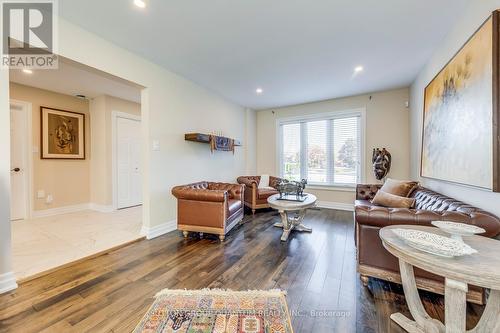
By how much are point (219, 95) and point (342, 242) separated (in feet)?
12.3

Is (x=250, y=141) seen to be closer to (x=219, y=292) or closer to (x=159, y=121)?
(x=159, y=121)

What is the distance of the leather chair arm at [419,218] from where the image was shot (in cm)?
149

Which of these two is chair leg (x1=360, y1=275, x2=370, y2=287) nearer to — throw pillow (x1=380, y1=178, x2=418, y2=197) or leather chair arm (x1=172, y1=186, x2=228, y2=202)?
throw pillow (x1=380, y1=178, x2=418, y2=197)

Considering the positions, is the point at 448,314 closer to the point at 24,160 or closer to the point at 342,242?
the point at 342,242

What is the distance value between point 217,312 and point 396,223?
62.7 inches

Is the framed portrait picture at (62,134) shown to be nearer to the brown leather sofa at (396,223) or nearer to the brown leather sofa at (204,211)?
the brown leather sofa at (204,211)

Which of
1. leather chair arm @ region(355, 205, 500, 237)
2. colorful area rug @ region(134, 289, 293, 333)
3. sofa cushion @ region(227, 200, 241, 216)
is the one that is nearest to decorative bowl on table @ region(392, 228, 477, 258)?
leather chair arm @ region(355, 205, 500, 237)

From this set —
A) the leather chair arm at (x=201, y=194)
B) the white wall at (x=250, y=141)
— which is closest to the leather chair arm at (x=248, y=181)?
the white wall at (x=250, y=141)

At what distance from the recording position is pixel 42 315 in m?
1.53

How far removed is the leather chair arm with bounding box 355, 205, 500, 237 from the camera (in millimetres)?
1486

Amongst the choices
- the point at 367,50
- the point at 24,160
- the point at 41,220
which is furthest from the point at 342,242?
the point at 24,160

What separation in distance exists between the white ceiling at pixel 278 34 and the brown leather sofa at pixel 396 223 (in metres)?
1.93

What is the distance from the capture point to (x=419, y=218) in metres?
1.66

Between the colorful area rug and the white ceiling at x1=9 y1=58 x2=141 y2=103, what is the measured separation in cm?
278
